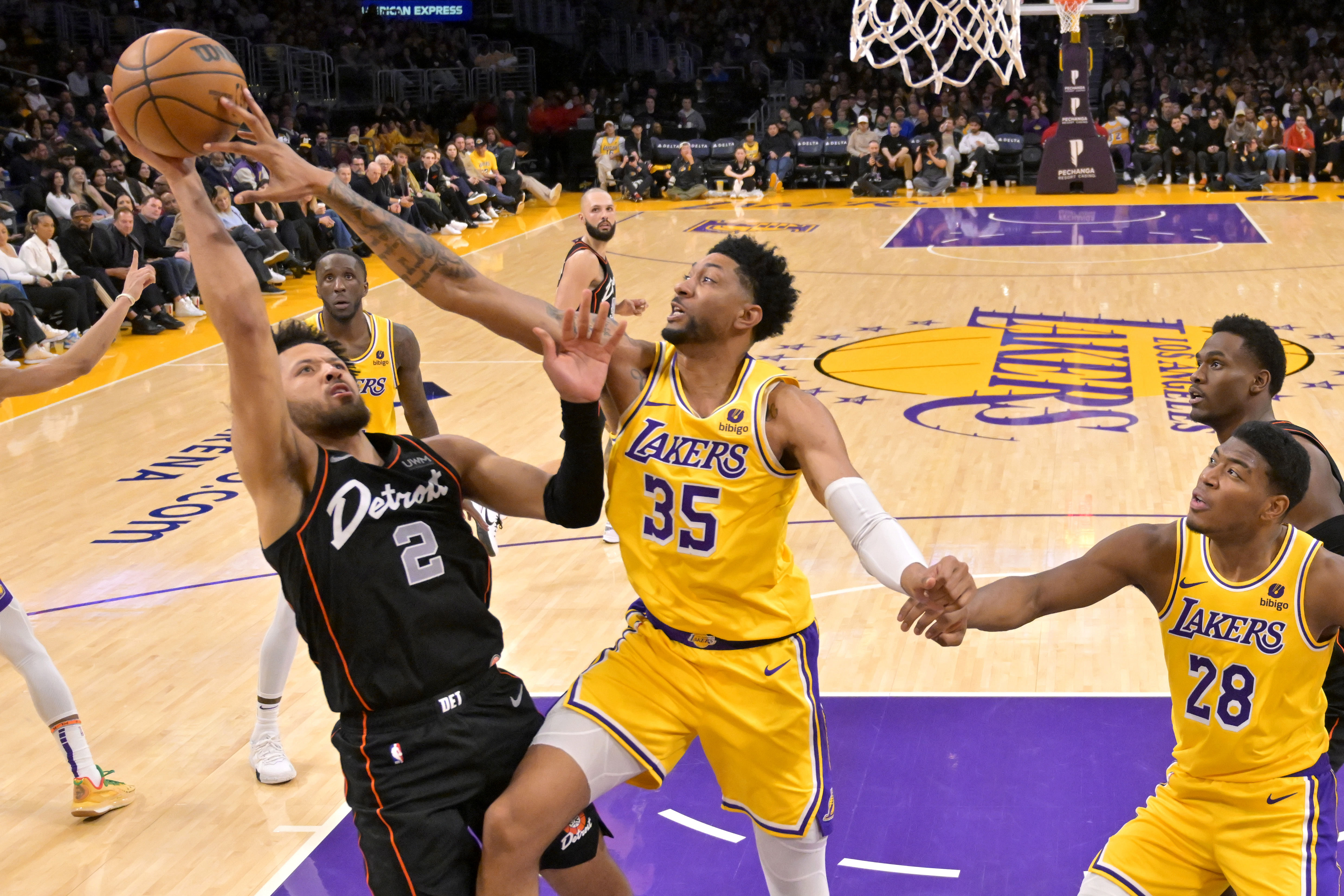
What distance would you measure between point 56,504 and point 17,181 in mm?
9447

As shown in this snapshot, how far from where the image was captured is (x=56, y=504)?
8977mm

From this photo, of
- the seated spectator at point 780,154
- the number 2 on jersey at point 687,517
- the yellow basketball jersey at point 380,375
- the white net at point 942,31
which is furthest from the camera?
the seated spectator at point 780,154

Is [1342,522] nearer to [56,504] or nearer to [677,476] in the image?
[677,476]

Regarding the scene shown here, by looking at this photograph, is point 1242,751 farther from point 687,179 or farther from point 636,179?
point 636,179

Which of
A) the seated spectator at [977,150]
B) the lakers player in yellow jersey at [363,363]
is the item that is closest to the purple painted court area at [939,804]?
the lakers player in yellow jersey at [363,363]

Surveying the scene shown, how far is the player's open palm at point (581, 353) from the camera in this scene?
338 cm

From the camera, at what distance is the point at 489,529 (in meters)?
6.41

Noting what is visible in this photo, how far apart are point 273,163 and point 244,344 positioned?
1.39 feet

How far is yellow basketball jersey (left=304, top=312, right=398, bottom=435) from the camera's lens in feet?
18.6

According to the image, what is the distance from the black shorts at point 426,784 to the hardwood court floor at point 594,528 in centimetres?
163

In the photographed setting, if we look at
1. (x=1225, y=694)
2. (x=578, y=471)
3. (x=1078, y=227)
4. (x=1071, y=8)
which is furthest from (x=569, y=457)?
(x=1078, y=227)

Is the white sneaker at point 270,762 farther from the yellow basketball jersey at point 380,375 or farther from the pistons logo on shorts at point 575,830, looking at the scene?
the pistons logo on shorts at point 575,830

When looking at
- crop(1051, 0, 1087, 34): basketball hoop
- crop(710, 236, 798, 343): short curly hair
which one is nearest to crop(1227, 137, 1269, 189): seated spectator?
crop(1051, 0, 1087, 34): basketball hoop

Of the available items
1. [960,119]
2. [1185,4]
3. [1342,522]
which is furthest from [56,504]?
[1185,4]
